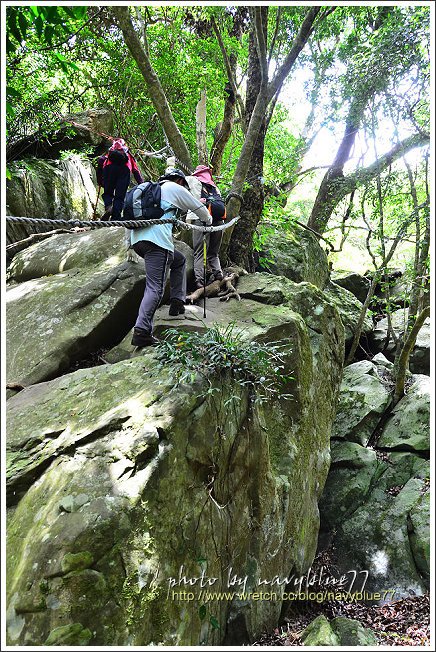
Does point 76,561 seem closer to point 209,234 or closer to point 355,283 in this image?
point 209,234

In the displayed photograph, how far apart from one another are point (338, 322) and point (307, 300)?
1090mm

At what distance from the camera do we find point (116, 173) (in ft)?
26.5

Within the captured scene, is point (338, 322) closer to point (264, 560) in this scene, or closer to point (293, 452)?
point (293, 452)

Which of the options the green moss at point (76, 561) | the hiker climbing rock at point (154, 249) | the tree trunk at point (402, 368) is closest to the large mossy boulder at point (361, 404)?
the tree trunk at point (402, 368)

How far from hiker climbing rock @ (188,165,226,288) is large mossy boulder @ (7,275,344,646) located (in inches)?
59.7

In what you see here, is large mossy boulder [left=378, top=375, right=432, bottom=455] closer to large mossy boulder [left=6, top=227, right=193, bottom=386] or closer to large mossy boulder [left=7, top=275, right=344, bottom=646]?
large mossy boulder [left=7, top=275, right=344, bottom=646]

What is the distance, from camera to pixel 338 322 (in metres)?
9.04

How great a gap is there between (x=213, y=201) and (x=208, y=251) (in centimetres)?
Answer: 89

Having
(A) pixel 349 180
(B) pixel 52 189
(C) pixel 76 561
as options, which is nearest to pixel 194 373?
(C) pixel 76 561

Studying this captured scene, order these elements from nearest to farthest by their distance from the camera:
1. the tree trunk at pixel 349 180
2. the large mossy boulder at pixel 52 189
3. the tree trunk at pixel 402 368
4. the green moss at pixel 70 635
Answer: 1. the green moss at pixel 70 635
2. the tree trunk at pixel 402 368
3. the large mossy boulder at pixel 52 189
4. the tree trunk at pixel 349 180

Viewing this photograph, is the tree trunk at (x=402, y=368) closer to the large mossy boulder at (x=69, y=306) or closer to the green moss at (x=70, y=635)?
the large mossy boulder at (x=69, y=306)

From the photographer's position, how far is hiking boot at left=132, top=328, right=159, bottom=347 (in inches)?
217

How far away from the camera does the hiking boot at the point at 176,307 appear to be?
616cm

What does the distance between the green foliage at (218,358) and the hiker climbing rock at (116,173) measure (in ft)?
12.1
